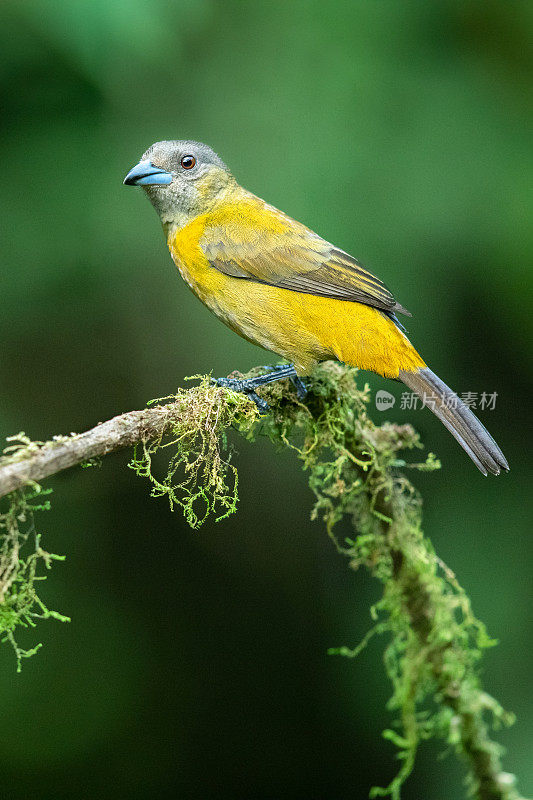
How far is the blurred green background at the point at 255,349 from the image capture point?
3.68 meters

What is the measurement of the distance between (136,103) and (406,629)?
265cm

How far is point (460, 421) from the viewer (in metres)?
A: 2.80

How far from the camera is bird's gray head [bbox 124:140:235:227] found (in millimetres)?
3262

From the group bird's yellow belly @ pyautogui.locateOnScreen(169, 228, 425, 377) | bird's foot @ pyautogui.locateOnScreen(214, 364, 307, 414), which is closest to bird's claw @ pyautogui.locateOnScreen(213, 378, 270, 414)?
bird's foot @ pyautogui.locateOnScreen(214, 364, 307, 414)

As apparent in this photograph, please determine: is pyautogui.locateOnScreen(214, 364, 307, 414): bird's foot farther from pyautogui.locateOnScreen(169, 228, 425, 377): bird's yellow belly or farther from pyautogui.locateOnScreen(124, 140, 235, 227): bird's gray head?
pyautogui.locateOnScreen(124, 140, 235, 227): bird's gray head

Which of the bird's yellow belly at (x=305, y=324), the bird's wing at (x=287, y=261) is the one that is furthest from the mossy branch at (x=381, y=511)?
the bird's wing at (x=287, y=261)

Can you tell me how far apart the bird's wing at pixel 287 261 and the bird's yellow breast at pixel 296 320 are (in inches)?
0.6

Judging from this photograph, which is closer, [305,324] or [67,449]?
[67,449]

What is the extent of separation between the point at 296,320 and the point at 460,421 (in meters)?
Answer: 0.72

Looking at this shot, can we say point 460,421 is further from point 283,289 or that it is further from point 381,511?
point 283,289

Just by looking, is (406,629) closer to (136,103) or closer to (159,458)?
(159,458)

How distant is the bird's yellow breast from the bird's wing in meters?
0.02

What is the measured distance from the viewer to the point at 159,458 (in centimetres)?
393

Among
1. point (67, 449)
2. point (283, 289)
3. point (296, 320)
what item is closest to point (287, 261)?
point (283, 289)
